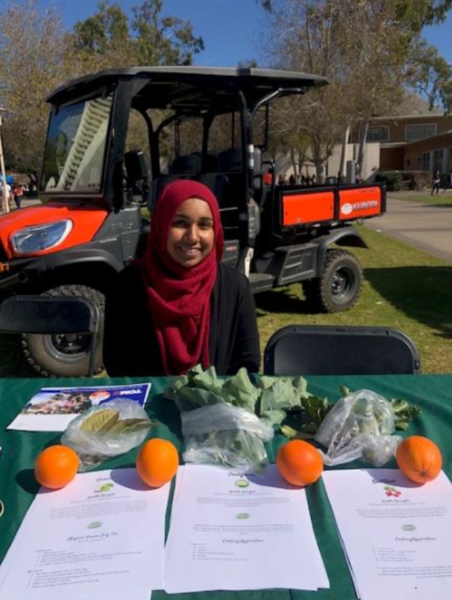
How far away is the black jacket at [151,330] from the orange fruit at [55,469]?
977 mm

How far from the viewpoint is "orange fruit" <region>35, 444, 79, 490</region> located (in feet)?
4.30

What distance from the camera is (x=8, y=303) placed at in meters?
2.85

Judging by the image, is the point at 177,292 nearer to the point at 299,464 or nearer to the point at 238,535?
the point at 299,464

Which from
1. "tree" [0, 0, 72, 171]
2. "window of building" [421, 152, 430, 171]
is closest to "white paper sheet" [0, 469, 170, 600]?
"tree" [0, 0, 72, 171]

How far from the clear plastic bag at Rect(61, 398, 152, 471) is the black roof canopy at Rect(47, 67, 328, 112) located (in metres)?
3.38

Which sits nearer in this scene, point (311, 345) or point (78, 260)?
point (311, 345)

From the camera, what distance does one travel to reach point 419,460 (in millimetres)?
1303

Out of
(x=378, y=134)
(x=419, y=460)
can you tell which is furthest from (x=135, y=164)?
(x=378, y=134)

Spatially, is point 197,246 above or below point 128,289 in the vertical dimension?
above

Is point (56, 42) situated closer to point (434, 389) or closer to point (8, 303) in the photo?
point (8, 303)

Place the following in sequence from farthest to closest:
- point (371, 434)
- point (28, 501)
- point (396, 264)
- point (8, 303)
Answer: point (396, 264), point (8, 303), point (371, 434), point (28, 501)

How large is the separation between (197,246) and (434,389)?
1.06 m

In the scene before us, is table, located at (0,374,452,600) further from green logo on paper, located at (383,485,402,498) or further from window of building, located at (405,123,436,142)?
window of building, located at (405,123,436,142)

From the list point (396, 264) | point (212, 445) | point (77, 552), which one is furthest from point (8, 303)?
point (396, 264)
